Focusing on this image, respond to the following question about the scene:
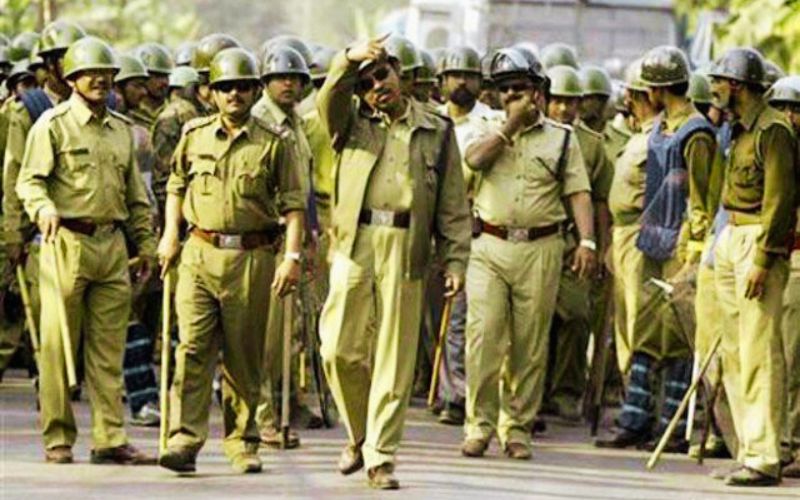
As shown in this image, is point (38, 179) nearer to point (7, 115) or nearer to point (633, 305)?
point (7, 115)

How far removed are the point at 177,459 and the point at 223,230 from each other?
4.07 feet

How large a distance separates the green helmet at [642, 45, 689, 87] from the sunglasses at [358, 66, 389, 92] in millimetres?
3125

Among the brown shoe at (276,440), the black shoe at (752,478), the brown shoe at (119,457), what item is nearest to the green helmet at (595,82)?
the brown shoe at (276,440)

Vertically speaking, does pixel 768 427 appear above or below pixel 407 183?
below

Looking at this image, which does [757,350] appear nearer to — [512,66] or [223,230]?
[512,66]

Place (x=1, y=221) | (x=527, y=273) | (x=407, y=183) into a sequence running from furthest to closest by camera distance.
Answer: (x=1, y=221) → (x=527, y=273) → (x=407, y=183)

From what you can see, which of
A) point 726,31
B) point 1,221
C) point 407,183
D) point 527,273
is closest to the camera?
point 407,183

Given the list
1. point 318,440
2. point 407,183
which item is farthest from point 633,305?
point 407,183

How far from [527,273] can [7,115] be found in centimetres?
338

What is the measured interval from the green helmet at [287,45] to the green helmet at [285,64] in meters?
0.23

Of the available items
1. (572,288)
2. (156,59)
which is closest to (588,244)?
(572,288)

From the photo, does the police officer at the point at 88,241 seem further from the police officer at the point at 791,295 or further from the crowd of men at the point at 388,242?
the police officer at the point at 791,295

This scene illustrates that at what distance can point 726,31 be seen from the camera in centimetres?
3027

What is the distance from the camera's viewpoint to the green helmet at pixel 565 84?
20031 mm
